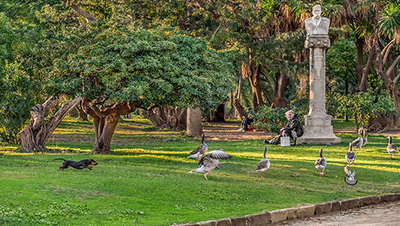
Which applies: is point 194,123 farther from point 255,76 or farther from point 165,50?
point 165,50

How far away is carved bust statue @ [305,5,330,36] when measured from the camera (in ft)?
78.8

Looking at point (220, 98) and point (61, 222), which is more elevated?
point (220, 98)

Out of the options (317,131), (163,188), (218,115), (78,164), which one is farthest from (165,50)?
(218,115)

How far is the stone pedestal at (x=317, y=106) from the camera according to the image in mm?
23375

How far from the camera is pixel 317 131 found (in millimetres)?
23531

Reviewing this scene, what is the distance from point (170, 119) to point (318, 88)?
14.7 m

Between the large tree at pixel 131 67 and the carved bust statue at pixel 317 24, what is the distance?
8158 mm

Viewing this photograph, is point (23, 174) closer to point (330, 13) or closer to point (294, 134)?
point (294, 134)

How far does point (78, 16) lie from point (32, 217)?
57.0ft

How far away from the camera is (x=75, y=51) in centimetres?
1677

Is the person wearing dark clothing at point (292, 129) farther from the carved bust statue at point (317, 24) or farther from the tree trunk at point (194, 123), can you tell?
the tree trunk at point (194, 123)

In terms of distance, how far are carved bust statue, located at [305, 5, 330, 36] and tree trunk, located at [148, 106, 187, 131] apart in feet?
Result: 42.8

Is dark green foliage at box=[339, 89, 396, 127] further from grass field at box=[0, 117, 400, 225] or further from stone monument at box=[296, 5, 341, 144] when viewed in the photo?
grass field at box=[0, 117, 400, 225]

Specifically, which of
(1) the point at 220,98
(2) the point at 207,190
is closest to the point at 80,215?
(2) the point at 207,190
